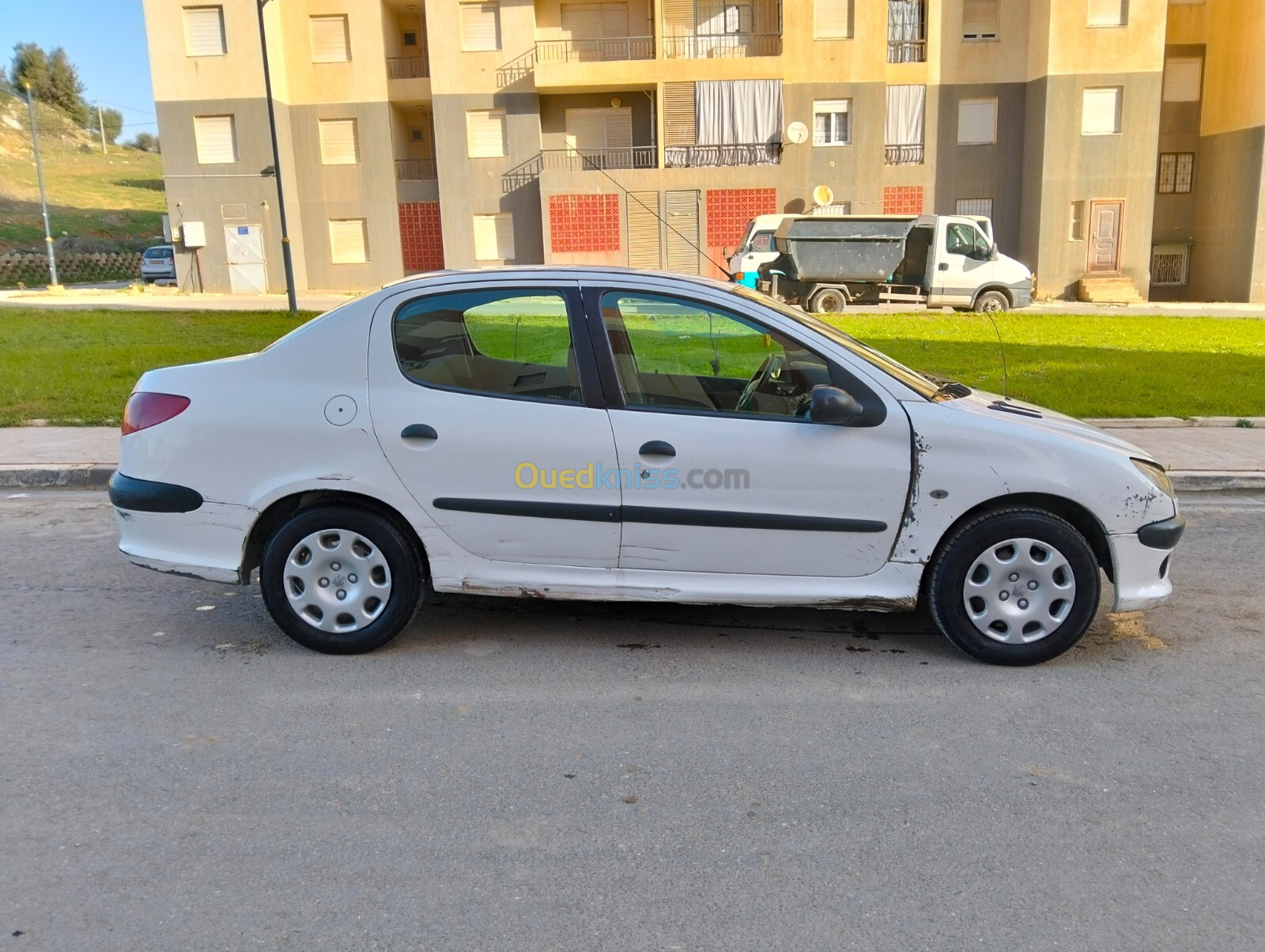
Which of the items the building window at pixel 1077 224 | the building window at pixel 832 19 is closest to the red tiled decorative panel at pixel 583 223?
the building window at pixel 832 19

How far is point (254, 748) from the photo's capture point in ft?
12.5

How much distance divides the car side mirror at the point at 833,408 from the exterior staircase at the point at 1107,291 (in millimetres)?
28863

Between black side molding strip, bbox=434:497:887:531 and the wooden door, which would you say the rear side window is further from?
the wooden door

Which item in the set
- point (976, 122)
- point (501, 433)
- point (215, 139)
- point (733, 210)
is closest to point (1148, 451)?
point (501, 433)

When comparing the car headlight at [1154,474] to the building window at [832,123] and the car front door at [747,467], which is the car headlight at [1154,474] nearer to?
the car front door at [747,467]

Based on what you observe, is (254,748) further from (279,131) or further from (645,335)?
(279,131)

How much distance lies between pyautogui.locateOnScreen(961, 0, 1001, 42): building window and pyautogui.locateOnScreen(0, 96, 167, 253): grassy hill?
39503mm

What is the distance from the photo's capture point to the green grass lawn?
10.5m

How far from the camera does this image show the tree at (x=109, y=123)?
99.0 meters

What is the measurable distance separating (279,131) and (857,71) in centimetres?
1768

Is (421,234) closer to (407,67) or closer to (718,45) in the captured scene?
(407,67)

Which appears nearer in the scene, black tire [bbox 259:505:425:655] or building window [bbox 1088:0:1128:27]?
black tire [bbox 259:505:425:655]

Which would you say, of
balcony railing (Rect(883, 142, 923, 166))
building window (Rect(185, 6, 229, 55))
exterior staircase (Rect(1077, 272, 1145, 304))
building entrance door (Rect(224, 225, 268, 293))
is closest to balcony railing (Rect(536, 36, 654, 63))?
balcony railing (Rect(883, 142, 923, 166))

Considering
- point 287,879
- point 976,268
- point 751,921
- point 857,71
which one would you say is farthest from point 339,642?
point 857,71
